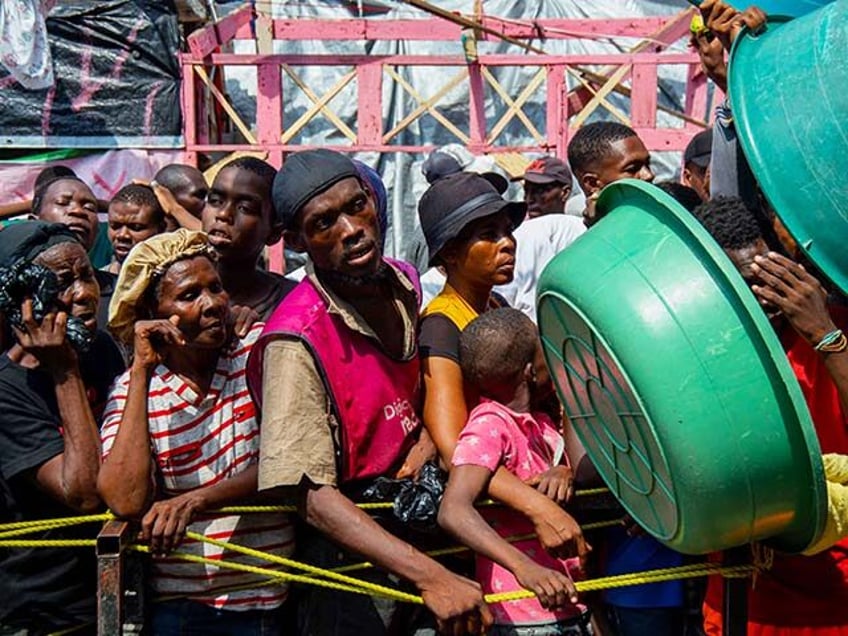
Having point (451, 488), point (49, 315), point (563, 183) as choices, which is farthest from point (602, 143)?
point (563, 183)

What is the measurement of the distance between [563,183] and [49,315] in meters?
3.85

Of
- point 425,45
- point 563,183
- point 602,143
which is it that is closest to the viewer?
point 602,143

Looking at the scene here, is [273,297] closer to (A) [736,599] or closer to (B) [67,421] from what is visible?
(B) [67,421]

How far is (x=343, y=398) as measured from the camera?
9.51 ft

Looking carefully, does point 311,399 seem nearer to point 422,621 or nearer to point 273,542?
point 273,542

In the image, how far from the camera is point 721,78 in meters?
3.31

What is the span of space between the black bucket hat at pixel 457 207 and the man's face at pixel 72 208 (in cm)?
199

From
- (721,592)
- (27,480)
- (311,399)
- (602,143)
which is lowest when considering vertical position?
(721,592)

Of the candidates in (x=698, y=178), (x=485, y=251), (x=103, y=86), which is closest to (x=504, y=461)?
(x=485, y=251)

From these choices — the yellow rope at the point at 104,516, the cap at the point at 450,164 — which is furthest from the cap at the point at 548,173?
the yellow rope at the point at 104,516

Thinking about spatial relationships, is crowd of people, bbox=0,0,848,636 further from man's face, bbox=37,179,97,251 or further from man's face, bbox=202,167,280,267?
man's face, bbox=37,179,97,251

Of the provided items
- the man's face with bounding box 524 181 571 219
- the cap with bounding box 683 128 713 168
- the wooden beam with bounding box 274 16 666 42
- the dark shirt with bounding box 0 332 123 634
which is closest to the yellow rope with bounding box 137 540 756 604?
the dark shirt with bounding box 0 332 123 634

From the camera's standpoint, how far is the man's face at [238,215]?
3.79 m

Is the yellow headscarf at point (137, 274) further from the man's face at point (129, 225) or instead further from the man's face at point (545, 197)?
the man's face at point (545, 197)
